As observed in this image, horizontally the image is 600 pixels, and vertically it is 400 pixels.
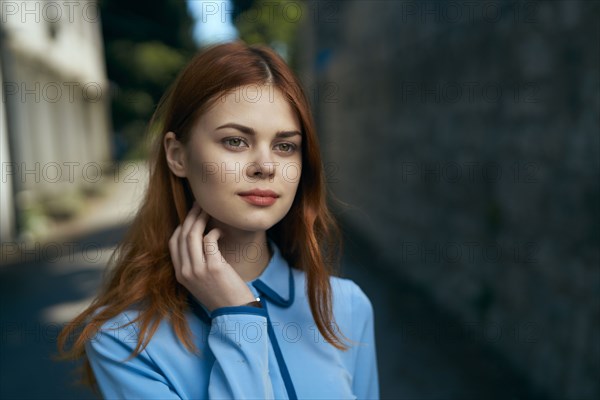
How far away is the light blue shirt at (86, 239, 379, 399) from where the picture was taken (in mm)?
1262

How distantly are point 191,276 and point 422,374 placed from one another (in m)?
3.10

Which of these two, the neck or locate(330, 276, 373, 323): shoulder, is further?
locate(330, 276, 373, 323): shoulder

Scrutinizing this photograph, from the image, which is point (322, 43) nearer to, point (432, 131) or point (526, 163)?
point (432, 131)

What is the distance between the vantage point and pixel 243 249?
1528mm

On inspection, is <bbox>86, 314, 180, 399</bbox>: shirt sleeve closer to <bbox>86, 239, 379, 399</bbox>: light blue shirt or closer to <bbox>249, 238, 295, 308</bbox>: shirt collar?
<bbox>86, 239, 379, 399</bbox>: light blue shirt

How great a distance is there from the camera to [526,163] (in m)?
3.68

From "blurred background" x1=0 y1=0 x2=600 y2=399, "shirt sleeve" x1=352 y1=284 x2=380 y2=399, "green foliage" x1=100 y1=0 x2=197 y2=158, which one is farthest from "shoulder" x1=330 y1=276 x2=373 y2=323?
"green foliage" x1=100 y1=0 x2=197 y2=158

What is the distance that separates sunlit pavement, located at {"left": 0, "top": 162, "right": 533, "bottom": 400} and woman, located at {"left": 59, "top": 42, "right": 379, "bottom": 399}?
80 cm

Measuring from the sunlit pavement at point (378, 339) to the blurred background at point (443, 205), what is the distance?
18mm

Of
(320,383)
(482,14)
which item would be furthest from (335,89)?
(320,383)

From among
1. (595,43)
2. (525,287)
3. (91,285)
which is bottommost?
(91,285)

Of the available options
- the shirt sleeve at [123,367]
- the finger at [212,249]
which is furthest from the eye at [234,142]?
the shirt sleeve at [123,367]

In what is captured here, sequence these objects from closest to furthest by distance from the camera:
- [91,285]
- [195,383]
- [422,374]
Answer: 1. [195,383]
2. [422,374]
3. [91,285]

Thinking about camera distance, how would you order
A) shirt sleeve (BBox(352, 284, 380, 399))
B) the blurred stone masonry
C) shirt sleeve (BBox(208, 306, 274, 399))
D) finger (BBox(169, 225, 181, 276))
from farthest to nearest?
the blurred stone masonry → shirt sleeve (BBox(352, 284, 380, 399)) → finger (BBox(169, 225, 181, 276)) → shirt sleeve (BBox(208, 306, 274, 399))
